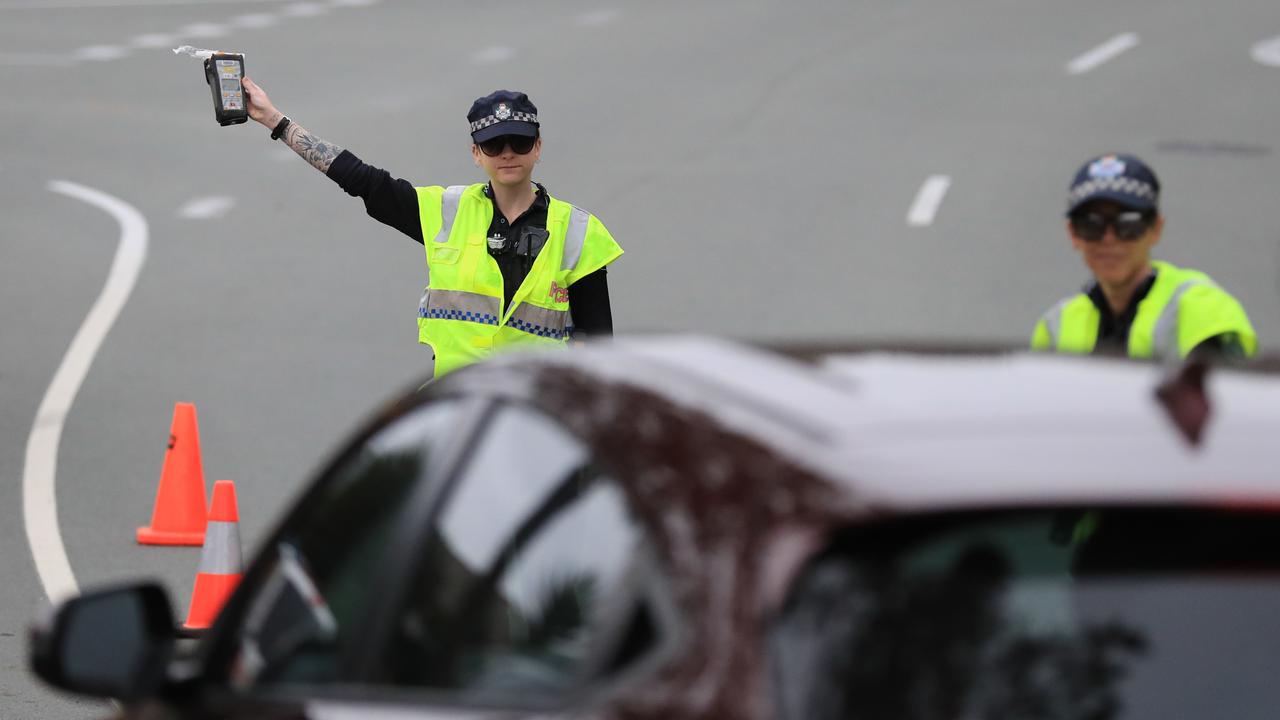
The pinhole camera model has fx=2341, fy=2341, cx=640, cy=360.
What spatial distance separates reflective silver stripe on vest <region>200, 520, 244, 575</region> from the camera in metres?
8.66

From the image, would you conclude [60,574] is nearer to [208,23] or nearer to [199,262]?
[199,262]

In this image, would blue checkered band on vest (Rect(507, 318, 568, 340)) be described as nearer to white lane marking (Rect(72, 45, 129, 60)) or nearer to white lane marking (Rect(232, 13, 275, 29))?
white lane marking (Rect(72, 45, 129, 60))

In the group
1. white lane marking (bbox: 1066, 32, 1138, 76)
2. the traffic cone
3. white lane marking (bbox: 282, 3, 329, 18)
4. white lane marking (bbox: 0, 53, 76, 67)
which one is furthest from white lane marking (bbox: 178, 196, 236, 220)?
white lane marking (bbox: 282, 3, 329, 18)

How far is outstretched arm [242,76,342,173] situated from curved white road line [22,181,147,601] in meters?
2.16

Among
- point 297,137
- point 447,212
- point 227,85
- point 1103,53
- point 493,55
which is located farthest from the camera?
point 493,55

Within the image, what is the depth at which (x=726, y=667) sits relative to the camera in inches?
94.6

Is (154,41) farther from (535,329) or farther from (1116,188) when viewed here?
(1116,188)

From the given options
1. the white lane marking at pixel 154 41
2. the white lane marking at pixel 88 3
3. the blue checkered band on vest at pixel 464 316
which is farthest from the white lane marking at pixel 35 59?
the blue checkered band on vest at pixel 464 316

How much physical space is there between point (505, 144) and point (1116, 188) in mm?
2595

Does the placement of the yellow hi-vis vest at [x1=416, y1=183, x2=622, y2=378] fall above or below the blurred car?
above

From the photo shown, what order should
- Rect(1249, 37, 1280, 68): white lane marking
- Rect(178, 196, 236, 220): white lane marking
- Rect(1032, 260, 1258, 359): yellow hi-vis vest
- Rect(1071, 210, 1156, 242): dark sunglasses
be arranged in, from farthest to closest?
Rect(1249, 37, 1280, 68): white lane marking → Rect(178, 196, 236, 220): white lane marking → Rect(1071, 210, 1156, 242): dark sunglasses → Rect(1032, 260, 1258, 359): yellow hi-vis vest

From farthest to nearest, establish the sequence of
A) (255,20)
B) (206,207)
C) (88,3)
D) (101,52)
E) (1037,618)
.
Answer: (88,3) → (255,20) → (101,52) → (206,207) → (1037,618)

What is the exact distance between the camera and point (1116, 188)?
5434mm

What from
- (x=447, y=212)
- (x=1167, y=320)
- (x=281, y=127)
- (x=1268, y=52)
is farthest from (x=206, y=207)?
(x=1167, y=320)
